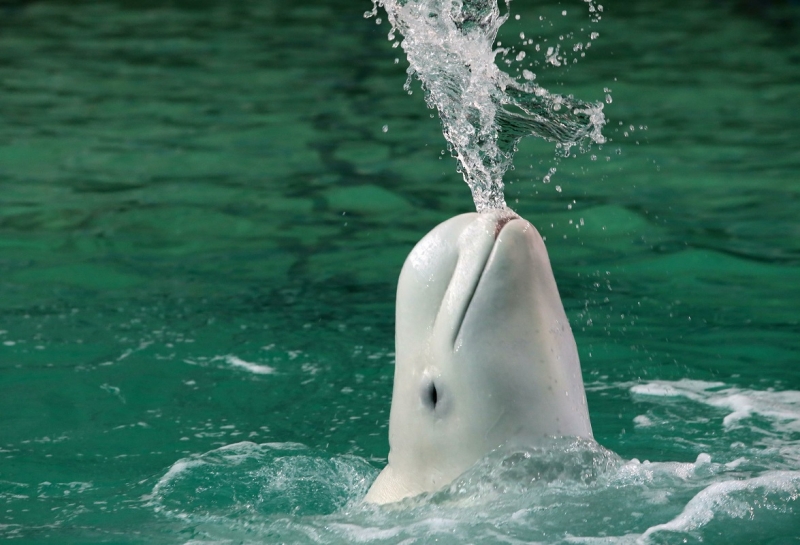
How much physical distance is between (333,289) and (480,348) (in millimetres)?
3985

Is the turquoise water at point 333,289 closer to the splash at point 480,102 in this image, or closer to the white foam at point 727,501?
the white foam at point 727,501

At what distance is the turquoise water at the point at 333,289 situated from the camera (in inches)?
161

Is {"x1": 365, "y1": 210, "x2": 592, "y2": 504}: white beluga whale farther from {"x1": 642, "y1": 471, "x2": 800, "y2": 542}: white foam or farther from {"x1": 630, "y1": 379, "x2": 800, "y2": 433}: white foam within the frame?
{"x1": 630, "y1": 379, "x2": 800, "y2": 433}: white foam

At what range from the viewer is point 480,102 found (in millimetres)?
4852

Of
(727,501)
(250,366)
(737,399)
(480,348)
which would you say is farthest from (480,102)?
(250,366)

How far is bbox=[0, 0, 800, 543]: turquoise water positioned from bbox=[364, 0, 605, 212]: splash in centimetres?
146

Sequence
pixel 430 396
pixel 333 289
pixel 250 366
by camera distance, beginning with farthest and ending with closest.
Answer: pixel 333 289 < pixel 250 366 < pixel 430 396

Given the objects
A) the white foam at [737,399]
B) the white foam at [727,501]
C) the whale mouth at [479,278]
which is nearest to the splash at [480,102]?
the whale mouth at [479,278]

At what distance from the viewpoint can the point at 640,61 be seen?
1391cm

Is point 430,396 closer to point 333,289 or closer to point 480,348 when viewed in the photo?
point 480,348

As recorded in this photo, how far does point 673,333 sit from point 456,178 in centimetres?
365

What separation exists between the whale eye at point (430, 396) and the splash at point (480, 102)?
1.10 metres

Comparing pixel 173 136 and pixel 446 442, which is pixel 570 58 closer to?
pixel 173 136

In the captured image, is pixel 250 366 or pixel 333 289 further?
pixel 333 289
